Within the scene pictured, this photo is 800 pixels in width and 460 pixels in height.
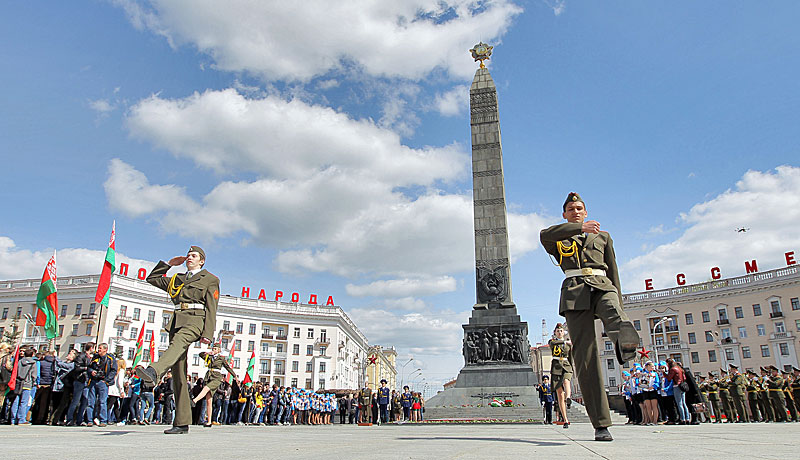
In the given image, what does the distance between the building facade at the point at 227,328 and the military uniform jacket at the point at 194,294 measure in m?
38.7

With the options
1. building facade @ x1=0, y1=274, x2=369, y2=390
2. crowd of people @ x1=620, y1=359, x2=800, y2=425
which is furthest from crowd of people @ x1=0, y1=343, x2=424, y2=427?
building facade @ x1=0, y1=274, x2=369, y2=390

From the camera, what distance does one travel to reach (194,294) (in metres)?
5.05

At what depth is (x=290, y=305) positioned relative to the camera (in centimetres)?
5878

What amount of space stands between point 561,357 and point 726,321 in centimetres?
4543

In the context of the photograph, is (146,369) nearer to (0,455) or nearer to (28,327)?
(0,455)

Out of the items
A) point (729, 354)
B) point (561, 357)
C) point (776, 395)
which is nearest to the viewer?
point (561, 357)

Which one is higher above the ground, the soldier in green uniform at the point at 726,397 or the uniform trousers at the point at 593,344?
the uniform trousers at the point at 593,344

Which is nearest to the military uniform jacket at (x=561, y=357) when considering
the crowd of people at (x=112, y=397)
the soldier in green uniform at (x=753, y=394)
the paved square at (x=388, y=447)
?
the paved square at (x=388, y=447)

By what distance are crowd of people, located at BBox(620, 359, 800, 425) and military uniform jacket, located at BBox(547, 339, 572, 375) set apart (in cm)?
336

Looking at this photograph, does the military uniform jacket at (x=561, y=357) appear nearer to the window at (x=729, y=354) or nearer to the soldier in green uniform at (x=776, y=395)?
the soldier in green uniform at (x=776, y=395)

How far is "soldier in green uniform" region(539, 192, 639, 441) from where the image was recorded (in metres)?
3.92

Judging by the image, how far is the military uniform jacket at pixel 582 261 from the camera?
416 centimetres

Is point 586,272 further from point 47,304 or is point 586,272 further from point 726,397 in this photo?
point 47,304

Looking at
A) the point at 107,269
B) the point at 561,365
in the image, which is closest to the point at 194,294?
the point at 561,365
